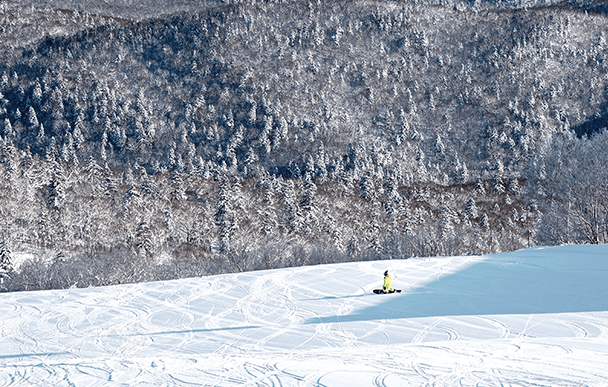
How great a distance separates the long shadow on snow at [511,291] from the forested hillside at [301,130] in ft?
50.6

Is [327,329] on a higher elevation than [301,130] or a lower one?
lower

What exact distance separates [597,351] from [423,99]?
94889 millimetres

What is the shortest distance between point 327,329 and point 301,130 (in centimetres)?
7999

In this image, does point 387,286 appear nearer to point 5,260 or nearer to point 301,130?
point 5,260

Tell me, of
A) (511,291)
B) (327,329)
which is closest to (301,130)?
(511,291)

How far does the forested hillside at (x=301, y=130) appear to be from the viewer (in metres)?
48.8

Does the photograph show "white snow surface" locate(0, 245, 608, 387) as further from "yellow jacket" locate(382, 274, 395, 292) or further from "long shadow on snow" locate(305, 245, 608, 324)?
"yellow jacket" locate(382, 274, 395, 292)

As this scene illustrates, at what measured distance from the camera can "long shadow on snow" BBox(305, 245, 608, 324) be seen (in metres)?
12.3

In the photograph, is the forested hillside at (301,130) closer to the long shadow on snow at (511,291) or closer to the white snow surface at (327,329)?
the white snow surface at (327,329)

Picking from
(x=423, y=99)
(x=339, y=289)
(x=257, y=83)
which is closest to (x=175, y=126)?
(x=257, y=83)

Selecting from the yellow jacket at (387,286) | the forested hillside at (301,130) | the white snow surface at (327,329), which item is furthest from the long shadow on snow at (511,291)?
the forested hillside at (301,130)

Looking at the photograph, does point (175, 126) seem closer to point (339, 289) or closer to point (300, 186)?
point (300, 186)

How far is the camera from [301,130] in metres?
89.8

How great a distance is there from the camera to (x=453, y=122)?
307 ft
